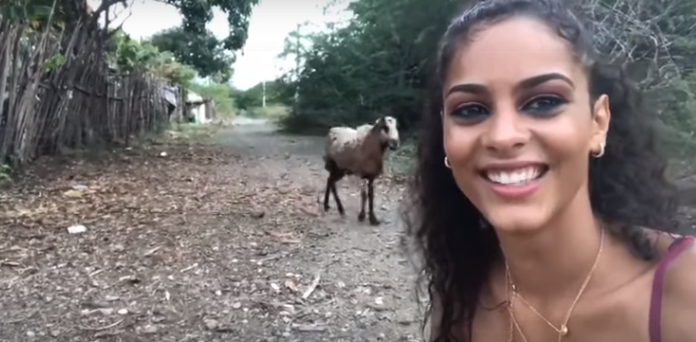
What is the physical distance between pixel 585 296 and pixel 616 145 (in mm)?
288

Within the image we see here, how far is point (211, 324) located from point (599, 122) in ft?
8.65

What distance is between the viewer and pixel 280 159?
11070 mm

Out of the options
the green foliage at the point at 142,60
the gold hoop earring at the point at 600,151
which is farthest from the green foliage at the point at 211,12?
the gold hoop earring at the point at 600,151

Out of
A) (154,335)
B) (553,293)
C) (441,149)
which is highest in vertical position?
(441,149)

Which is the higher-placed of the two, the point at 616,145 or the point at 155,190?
the point at 616,145

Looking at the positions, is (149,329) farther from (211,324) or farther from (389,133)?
(389,133)

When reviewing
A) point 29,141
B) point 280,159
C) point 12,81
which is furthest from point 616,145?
point 280,159

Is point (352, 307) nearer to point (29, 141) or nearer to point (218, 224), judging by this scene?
point (218, 224)

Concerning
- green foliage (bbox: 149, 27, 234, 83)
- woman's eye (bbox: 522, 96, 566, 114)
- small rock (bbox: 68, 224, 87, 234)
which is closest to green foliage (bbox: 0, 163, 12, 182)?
small rock (bbox: 68, 224, 87, 234)

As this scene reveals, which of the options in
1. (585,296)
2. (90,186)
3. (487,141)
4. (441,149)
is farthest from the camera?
(90,186)

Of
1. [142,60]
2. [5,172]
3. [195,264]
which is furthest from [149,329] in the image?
[142,60]

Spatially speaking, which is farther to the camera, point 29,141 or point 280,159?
point 280,159

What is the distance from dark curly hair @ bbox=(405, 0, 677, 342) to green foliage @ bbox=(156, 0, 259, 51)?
10275 millimetres

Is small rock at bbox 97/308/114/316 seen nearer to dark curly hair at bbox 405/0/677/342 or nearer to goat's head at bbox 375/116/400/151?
dark curly hair at bbox 405/0/677/342
